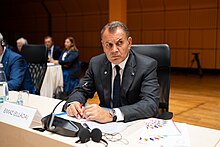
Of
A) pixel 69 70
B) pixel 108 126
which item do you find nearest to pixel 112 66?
pixel 108 126

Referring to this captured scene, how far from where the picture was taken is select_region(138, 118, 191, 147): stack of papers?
44.5 inches

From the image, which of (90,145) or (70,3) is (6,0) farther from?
(90,145)

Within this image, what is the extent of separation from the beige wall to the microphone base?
756cm

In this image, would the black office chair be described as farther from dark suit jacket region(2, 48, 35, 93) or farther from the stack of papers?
the stack of papers

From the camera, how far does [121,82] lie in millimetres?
1783

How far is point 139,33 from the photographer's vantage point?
9.28m

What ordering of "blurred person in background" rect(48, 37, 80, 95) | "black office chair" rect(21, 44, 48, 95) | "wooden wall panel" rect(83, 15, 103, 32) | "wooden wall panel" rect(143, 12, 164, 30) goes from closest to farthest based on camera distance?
"black office chair" rect(21, 44, 48, 95), "blurred person in background" rect(48, 37, 80, 95), "wooden wall panel" rect(143, 12, 164, 30), "wooden wall panel" rect(83, 15, 103, 32)

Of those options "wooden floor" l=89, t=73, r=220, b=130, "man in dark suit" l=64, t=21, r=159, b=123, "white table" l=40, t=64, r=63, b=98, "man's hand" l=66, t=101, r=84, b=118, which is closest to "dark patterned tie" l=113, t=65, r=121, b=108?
"man in dark suit" l=64, t=21, r=159, b=123

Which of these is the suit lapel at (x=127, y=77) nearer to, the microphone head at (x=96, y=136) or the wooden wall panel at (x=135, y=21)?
the microphone head at (x=96, y=136)

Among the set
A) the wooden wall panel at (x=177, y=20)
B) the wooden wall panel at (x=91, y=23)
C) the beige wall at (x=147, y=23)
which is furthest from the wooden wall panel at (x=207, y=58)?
the wooden wall panel at (x=91, y=23)

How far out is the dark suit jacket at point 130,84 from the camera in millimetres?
1628

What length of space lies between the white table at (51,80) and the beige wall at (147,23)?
15.4 feet

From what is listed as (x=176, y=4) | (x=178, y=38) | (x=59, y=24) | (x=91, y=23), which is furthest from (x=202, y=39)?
(x=59, y=24)

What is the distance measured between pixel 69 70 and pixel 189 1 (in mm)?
4657
